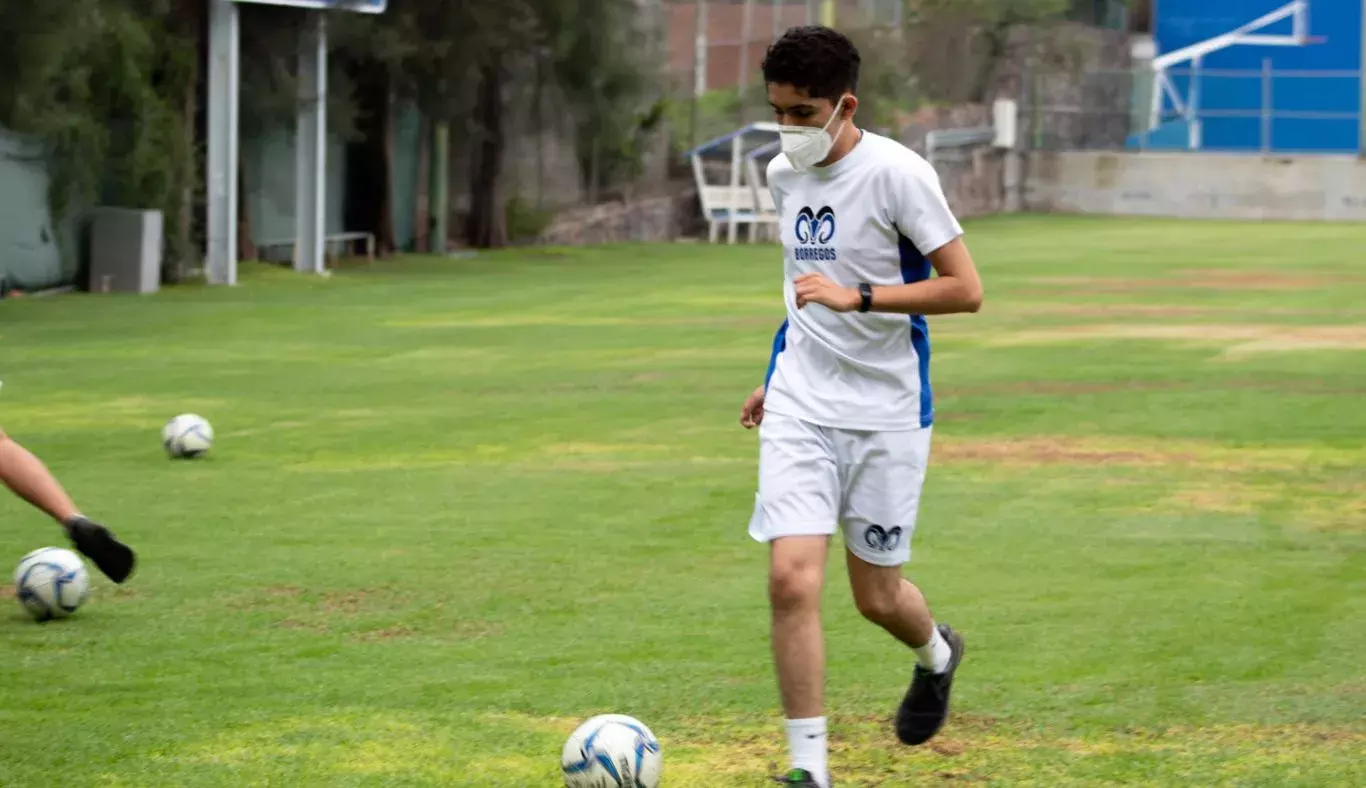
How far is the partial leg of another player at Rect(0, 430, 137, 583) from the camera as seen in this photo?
8.19 m

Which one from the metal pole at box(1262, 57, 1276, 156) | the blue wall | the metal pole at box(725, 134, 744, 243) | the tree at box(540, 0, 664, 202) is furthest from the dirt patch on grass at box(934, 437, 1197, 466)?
the blue wall

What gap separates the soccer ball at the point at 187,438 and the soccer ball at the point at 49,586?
14.8 ft

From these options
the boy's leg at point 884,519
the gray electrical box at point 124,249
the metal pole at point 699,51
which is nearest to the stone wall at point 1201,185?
the metal pole at point 699,51

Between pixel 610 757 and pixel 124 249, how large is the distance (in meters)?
23.3

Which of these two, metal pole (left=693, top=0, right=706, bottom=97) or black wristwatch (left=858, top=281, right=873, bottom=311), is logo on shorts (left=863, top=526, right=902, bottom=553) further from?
metal pole (left=693, top=0, right=706, bottom=97)

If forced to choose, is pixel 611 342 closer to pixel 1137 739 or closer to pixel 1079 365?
pixel 1079 365

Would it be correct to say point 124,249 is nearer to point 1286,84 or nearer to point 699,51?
point 699,51

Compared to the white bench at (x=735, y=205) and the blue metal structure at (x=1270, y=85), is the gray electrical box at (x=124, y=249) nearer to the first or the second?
the white bench at (x=735, y=205)

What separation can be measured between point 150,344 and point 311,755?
14.8m

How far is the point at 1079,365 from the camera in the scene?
18.6 metres

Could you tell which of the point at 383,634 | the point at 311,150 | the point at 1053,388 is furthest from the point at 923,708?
the point at 311,150

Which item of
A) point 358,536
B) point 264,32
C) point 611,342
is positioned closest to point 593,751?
point 358,536

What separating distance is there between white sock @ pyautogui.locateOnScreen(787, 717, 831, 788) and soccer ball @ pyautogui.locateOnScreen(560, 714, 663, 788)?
1.32 ft

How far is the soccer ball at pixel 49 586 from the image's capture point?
852cm
